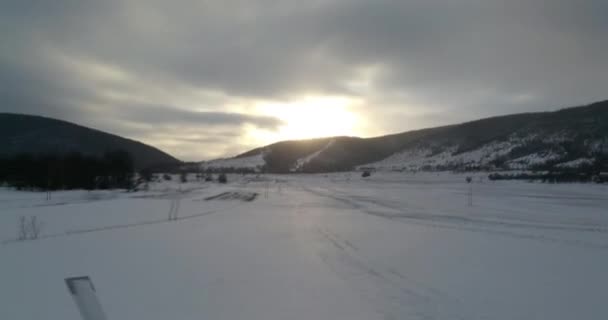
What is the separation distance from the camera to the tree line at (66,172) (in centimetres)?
5903

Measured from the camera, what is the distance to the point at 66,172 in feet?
201

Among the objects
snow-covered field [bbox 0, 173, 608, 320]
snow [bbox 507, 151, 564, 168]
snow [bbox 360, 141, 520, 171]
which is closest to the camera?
snow-covered field [bbox 0, 173, 608, 320]

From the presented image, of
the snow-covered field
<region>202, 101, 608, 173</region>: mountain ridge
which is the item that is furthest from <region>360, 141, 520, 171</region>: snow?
the snow-covered field

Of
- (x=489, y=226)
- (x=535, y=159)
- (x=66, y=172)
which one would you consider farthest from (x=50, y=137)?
(x=535, y=159)

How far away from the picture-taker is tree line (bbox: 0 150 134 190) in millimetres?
59031

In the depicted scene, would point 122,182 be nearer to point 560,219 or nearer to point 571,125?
point 560,219

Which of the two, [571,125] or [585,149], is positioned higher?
[571,125]

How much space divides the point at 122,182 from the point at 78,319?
70.9 m

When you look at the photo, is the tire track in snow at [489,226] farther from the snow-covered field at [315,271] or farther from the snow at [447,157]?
the snow at [447,157]

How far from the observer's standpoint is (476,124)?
167 metres

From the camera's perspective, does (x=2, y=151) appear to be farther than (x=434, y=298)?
Yes

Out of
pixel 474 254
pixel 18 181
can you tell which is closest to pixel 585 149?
pixel 474 254

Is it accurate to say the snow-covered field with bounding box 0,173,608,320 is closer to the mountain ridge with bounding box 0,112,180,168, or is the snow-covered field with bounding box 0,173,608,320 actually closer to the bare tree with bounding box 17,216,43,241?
the bare tree with bounding box 17,216,43,241

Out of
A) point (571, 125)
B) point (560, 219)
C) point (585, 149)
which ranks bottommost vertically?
point (560, 219)
